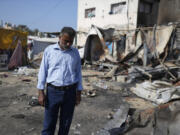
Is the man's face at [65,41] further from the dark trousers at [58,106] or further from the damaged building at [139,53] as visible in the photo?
the damaged building at [139,53]

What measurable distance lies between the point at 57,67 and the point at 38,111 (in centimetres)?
214

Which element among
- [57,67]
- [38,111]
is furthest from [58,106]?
[38,111]

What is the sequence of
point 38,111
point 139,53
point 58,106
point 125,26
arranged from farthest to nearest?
point 125,26
point 139,53
point 38,111
point 58,106

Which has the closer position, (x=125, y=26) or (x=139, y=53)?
(x=139, y=53)

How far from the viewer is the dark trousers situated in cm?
204

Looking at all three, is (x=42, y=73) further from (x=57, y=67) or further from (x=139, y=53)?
(x=139, y=53)

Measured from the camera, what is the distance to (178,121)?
6.11 feet

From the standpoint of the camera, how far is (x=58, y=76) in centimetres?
202

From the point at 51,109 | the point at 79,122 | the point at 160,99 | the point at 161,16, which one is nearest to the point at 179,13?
the point at 161,16

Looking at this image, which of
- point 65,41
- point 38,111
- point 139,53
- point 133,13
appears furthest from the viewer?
point 133,13

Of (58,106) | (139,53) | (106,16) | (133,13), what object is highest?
(106,16)

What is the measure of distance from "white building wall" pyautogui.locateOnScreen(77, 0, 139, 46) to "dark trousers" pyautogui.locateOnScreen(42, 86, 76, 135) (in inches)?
475

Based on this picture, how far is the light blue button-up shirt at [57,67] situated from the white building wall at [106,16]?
1199cm

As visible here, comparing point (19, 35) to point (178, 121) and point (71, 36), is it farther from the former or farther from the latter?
point (178, 121)
